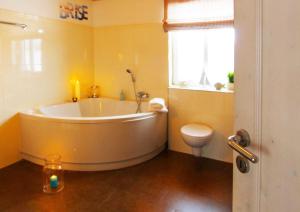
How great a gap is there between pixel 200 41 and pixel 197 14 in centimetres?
41

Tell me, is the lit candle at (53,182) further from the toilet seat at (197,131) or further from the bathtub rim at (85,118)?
the toilet seat at (197,131)

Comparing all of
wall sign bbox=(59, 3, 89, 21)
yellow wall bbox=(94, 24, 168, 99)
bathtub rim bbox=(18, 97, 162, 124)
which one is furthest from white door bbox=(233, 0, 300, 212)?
wall sign bbox=(59, 3, 89, 21)

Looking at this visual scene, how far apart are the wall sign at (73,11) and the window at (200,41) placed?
1498 millimetres

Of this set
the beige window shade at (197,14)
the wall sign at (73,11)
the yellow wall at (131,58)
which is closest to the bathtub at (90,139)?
the yellow wall at (131,58)

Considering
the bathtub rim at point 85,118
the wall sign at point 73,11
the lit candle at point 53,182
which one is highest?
the wall sign at point 73,11

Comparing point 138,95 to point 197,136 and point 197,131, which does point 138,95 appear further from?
point 197,136

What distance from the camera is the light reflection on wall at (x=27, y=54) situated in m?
3.15

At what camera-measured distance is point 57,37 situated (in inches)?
147

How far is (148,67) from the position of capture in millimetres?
3840

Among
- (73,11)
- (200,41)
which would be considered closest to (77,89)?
(73,11)

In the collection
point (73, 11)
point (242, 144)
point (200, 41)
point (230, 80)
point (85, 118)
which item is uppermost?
point (73, 11)

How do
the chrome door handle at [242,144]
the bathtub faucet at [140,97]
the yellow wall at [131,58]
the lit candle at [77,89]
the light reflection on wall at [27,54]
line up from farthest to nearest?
the lit candle at [77,89] < the bathtub faucet at [140,97] < the yellow wall at [131,58] < the light reflection on wall at [27,54] < the chrome door handle at [242,144]

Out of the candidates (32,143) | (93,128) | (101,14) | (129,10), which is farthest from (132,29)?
(32,143)

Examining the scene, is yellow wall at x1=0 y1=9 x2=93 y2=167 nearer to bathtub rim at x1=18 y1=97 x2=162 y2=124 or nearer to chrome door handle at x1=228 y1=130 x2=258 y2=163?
bathtub rim at x1=18 y1=97 x2=162 y2=124
